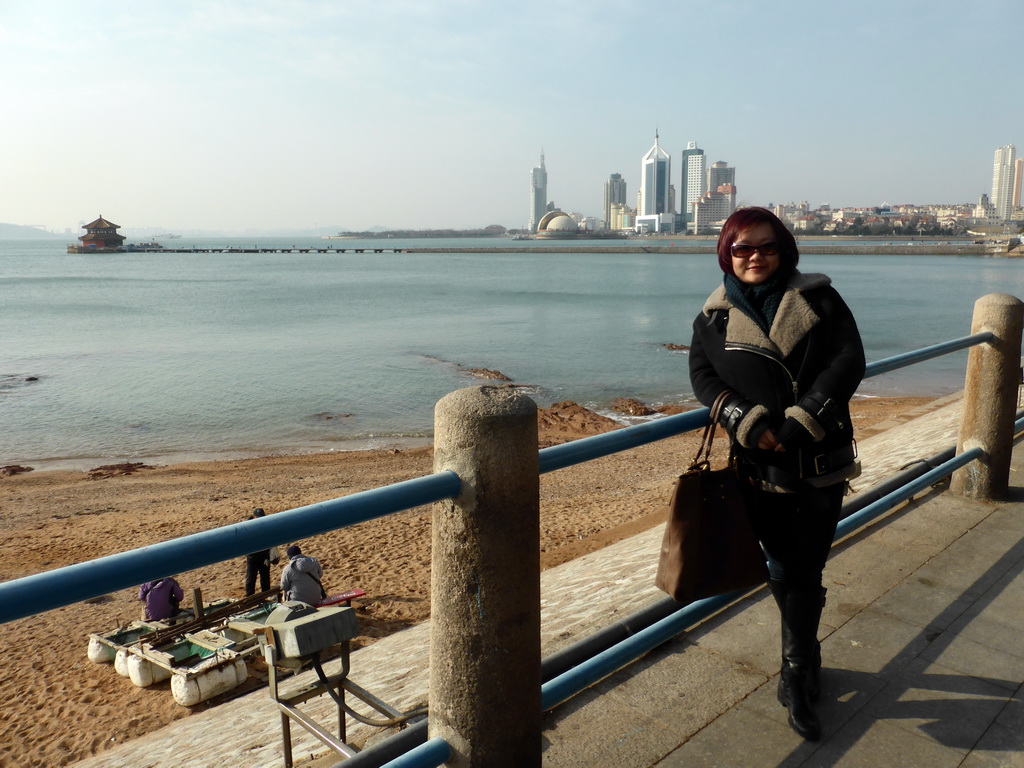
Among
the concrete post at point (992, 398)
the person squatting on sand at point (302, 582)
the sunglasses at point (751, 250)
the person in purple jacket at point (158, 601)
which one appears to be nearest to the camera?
the sunglasses at point (751, 250)

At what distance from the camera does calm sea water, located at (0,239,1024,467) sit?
1006 inches

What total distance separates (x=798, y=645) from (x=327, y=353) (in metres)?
40.2

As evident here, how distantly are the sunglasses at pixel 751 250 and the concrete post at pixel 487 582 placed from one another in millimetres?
1095

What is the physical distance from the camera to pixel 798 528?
2.61m

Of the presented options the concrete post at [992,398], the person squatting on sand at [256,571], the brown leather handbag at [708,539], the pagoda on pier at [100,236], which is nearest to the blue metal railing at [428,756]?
the brown leather handbag at [708,539]

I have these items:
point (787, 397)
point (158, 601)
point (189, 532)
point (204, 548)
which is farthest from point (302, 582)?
point (204, 548)

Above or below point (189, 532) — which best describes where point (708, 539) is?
above

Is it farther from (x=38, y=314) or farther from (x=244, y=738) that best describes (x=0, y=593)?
(x=38, y=314)

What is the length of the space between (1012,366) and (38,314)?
7323 cm

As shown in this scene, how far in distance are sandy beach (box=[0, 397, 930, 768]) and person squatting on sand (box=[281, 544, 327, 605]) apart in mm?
808

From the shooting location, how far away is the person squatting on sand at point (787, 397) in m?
2.41

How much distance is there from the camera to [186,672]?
732 centimetres

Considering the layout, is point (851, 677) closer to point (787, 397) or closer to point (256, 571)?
point (787, 397)

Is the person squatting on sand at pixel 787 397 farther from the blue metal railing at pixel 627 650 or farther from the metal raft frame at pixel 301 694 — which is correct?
the metal raft frame at pixel 301 694
